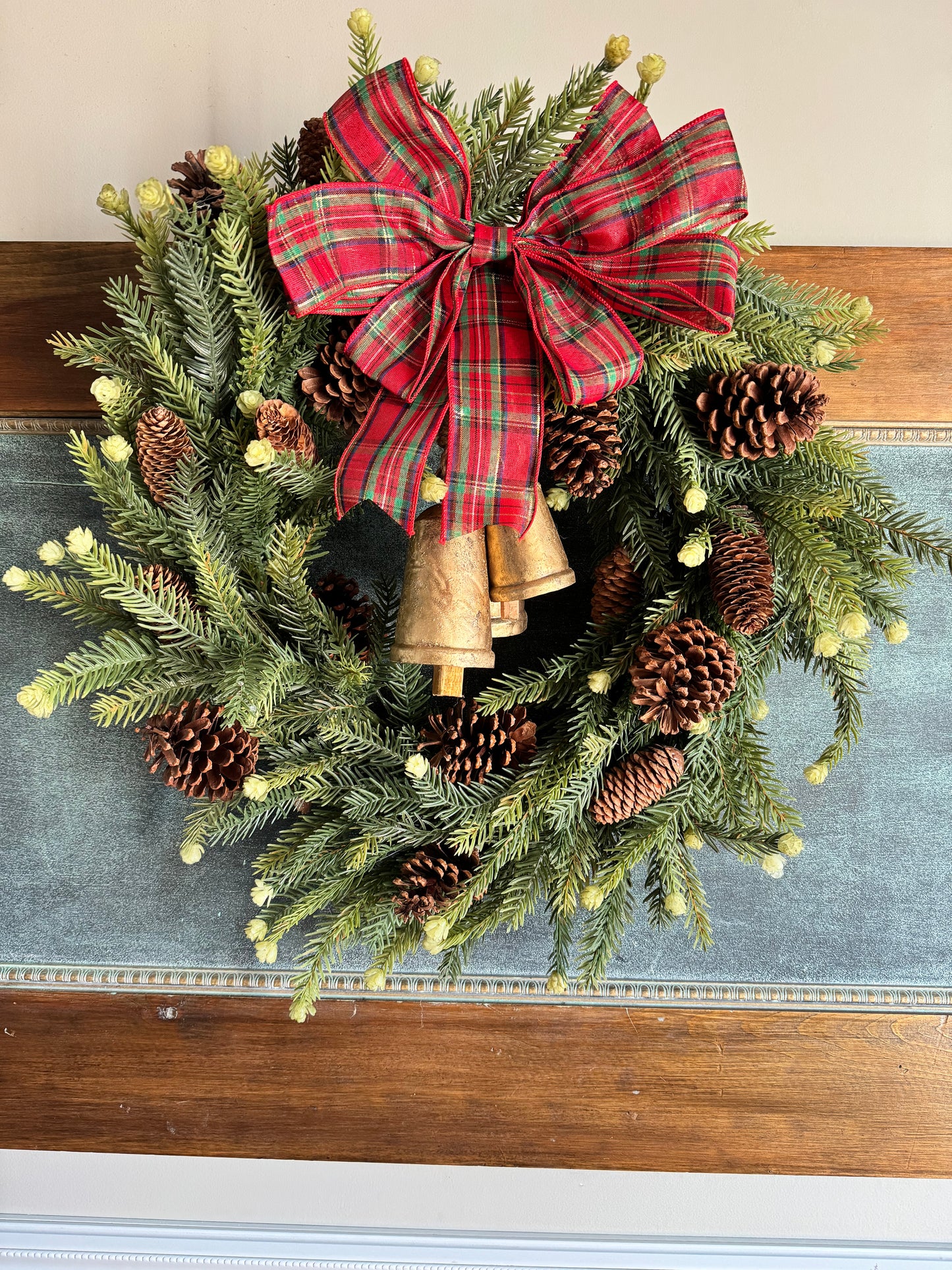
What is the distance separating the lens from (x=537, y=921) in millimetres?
889

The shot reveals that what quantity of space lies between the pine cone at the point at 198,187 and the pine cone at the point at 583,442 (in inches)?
13.5

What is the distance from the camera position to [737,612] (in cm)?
66

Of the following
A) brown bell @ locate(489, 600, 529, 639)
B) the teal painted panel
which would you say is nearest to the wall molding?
the teal painted panel

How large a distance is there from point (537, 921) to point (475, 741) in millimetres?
258

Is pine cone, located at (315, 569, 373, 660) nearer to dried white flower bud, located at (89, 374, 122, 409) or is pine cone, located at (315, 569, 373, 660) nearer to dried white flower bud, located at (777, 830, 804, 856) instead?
dried white flower bud, located at (89, 374, 122, 409)

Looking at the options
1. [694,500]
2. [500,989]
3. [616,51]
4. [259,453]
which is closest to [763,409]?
[694,500]

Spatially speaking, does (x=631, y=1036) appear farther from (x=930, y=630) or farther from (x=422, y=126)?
(x=422, y=126)

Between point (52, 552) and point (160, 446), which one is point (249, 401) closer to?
point (160, 446)

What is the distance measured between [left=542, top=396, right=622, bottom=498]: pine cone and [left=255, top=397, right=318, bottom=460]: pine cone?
0.20 metres

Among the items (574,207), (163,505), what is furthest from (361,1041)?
(574,207)

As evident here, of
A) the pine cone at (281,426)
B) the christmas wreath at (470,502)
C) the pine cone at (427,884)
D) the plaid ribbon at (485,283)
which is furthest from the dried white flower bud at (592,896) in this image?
the pine cone at (281,426)

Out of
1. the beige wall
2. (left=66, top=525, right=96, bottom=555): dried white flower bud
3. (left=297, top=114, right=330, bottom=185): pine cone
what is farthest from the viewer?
the beige wall

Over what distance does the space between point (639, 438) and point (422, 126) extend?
0.30 m

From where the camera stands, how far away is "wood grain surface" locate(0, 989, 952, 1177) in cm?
88
